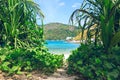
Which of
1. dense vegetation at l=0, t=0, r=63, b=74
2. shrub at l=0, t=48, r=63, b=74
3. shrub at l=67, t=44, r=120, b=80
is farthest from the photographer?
dense vegetation at l=0, t=0, r=63, b=74

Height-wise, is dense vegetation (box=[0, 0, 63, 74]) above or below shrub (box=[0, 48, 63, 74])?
above

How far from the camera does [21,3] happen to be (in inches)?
301

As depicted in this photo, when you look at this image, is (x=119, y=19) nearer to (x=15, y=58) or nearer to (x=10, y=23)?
(x=15, y=58)

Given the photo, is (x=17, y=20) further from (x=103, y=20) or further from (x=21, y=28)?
(x=103, y=20)

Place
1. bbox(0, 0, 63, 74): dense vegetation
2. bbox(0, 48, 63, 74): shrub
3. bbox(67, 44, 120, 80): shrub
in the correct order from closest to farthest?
bbox(67, 44, 120, 80): shrub
bbox(0, 48, 63, 74): shrub
bbox(0, 0, 63, 74): dense vegetation

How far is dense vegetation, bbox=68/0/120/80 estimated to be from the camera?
466cm

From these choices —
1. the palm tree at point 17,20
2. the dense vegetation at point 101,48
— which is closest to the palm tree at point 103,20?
the dense vegetation at point 101,48

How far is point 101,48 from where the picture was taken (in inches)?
228

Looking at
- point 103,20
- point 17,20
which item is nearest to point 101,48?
point 103,20

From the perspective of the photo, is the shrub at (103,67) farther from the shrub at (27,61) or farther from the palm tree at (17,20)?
the palm tree at (17,20)

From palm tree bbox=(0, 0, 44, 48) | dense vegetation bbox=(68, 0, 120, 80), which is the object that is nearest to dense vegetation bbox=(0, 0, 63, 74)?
palm tree bbox=(0, 0, 44, 48)

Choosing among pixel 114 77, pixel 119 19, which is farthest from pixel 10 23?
pixel 114 77

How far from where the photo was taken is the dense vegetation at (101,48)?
4656mm

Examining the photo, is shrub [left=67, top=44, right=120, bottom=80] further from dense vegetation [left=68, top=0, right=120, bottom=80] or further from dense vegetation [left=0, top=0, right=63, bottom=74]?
dense vegetation [left=0, top=0, right=63, bottom=74]
